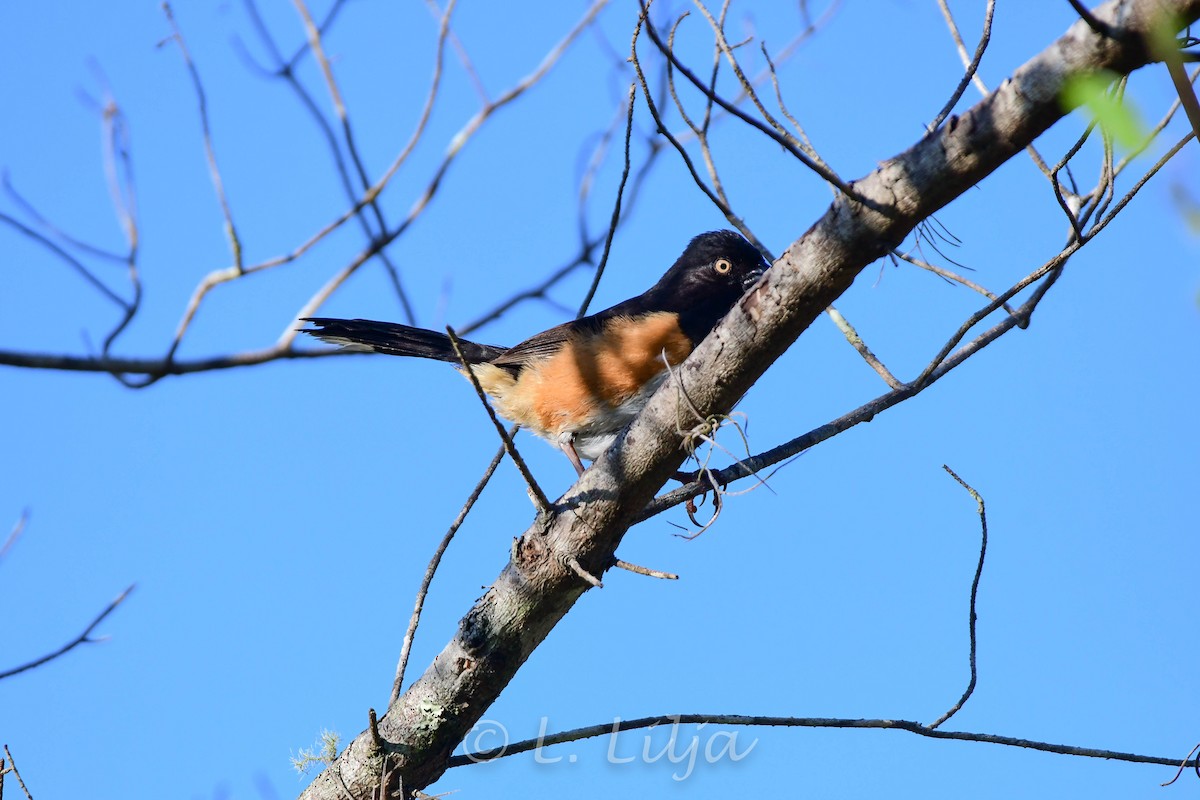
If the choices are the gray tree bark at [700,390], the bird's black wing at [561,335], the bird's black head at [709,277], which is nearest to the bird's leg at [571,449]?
the bird's black wing at [561,335]

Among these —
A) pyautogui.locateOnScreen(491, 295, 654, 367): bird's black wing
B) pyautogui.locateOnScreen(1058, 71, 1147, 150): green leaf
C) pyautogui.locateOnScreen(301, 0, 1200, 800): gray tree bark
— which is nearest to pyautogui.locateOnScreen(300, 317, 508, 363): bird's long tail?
pyautogui.locateOnScreen(491, 295, 654, 367): bird's black wing

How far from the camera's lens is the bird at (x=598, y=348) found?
4199mm

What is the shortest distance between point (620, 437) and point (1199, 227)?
2.02 meters

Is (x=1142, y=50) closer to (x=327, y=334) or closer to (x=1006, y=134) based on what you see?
(x=1006, y=134)

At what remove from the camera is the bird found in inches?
165

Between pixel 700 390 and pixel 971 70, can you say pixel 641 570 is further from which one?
pixel 971 70

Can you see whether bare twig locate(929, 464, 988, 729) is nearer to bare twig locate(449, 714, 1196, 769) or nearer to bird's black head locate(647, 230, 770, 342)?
bare twig locate(449, 714, 1196, 769)

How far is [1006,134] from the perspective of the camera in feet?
6.29

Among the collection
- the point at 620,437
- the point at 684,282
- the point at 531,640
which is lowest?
the point at 531,640

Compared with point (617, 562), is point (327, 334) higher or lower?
higher

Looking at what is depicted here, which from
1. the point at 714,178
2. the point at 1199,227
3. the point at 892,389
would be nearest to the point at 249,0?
the point at 714,178

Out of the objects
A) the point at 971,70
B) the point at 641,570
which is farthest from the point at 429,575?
the point at 971,70

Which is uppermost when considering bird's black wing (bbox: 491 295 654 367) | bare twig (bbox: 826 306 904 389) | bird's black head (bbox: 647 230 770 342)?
bird's black head (bbox: 647 230 770 342)

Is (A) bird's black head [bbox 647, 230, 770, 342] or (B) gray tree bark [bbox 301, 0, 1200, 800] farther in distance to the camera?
(A) bird's black head [bbox 647, 230, 770, 342]
